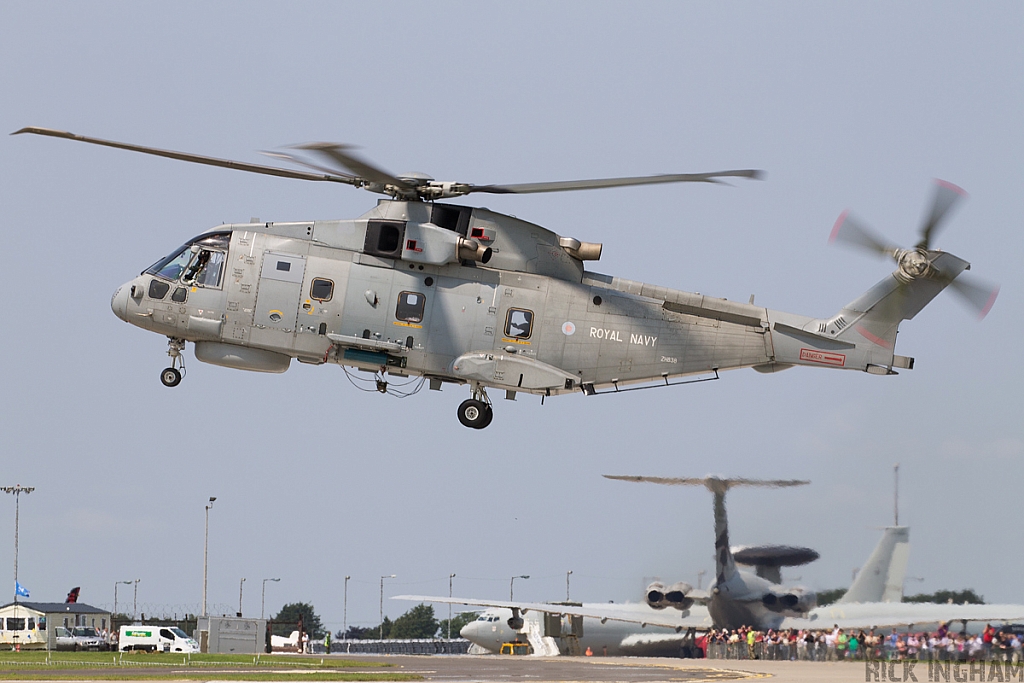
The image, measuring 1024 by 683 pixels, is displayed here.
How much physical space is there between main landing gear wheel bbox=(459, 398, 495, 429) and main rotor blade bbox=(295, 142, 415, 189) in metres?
5.08

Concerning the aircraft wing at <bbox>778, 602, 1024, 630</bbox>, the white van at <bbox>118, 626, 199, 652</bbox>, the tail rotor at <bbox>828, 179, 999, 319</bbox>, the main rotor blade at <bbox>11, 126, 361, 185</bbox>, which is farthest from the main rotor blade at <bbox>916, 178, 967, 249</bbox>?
the white van at <bbox>118, 626, 199, 652</bbox>

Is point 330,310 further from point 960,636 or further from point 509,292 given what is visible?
point 960,636

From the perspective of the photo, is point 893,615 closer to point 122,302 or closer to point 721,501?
point 721,501

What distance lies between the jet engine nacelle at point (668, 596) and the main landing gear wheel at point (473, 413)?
31.3 m

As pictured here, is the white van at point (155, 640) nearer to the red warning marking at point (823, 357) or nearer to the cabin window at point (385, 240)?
the cabin window at point (385, 240)

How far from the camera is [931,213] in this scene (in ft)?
87.9

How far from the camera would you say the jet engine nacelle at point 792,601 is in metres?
51.2

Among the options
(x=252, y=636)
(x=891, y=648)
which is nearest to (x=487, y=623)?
(x=252, y=636)

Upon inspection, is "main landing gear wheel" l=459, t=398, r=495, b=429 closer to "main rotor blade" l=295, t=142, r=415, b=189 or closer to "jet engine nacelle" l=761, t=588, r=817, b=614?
"main rotor blade" l=295, t=142, r=415, b=189

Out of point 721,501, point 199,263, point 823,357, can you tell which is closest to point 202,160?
point 199,263

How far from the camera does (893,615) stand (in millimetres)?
49688

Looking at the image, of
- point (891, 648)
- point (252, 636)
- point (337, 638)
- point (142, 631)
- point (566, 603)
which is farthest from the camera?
point (337, 638)

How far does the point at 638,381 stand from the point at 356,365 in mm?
6491

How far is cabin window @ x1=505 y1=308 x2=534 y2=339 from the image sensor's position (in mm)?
26297
